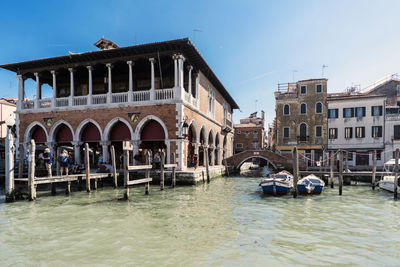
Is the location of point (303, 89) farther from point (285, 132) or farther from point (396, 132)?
point (396, 132)

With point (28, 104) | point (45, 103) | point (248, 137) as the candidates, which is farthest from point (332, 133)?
point (28, 104)

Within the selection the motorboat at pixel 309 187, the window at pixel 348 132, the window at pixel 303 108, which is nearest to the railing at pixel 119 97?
the motorboat at pixel 309 187

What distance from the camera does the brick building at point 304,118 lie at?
2745 cm

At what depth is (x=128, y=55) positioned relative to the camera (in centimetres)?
1596

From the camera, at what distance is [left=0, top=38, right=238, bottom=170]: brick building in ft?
49.6

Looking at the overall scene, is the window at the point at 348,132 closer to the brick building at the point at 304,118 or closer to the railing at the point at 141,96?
the brick building at the point at 304,118

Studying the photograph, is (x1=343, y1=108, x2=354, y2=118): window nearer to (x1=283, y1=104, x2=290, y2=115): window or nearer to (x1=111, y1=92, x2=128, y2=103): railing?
(x1=283, y1=104, x2=290, y2=115): window

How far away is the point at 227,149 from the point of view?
29.4m

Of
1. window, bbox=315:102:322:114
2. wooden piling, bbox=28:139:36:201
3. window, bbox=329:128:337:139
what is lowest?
wooden piling, bbox=28:139:36:201

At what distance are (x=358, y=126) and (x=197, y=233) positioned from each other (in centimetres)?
2643

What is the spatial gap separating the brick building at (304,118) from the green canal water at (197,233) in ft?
61.5

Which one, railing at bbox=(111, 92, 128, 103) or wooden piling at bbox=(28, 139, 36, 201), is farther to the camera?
railing at bbox=(111, 92, 128, 103)

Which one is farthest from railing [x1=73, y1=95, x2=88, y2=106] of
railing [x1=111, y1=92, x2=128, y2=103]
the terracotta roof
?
the terracotta roof

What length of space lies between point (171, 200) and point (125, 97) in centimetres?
863
